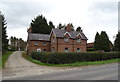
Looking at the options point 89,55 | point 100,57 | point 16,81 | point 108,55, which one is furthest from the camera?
point 108,55

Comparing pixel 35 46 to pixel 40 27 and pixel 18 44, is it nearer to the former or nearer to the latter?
pixel 40 27

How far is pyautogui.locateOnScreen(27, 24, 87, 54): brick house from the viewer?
36844 mm

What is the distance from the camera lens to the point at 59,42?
36500 mm

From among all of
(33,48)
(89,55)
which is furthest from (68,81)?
(33,48)

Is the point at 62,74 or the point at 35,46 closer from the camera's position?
the point at 62,74

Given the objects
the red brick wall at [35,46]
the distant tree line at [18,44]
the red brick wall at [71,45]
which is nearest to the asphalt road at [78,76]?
the red brick wall at [71,45]

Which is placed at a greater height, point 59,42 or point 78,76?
point 59,42

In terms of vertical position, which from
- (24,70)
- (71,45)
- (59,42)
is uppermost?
(59,42)

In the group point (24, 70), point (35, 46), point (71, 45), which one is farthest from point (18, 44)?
point (24, 70)

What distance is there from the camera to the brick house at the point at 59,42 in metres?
36.8

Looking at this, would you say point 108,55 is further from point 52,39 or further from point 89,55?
point 52,39

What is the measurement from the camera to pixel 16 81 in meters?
9.65

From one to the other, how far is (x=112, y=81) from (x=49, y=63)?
1343 centimetres

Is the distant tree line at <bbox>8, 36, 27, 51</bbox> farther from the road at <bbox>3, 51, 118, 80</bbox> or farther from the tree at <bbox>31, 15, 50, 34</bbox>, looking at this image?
the road at <bbox>3, 51, 118, 80</bbox>
